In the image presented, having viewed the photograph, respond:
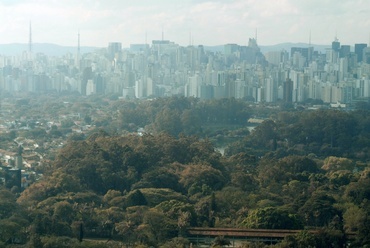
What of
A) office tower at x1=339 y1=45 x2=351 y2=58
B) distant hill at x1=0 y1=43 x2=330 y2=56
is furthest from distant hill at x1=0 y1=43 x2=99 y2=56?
office tower at x1=339 y1=45 x2=351 y2=58

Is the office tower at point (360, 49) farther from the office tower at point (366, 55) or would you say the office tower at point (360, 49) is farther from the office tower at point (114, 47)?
the office tower at point (114, 47)

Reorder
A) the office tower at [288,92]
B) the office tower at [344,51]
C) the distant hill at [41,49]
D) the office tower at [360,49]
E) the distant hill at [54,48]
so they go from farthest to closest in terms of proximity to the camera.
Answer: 1. the distant hill at [41,49]
2. the distant hill at [54,48]
3. the office tower at [344,51]
4. the office tower at [360,49]
5. the office tower at [288,92]

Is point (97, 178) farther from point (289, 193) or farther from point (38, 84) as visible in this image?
point (38, 84)

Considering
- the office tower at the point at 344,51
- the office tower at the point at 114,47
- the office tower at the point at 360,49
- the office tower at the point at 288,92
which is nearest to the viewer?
the office tower at the point at 288,92

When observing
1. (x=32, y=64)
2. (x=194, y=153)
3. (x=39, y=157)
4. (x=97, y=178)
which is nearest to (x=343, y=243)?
(x=97, y=178)

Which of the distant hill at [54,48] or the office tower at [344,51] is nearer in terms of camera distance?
the office tower at [344,51]

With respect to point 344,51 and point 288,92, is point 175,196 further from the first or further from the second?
point 344,51

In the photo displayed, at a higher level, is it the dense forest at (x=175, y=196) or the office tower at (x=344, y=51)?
the office tower at (x=344, y=51)

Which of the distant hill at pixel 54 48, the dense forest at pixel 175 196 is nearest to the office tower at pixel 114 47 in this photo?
the distant hill at pixel 54 48
